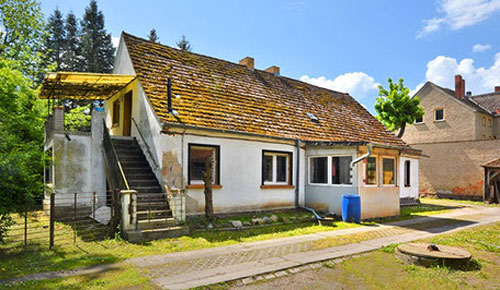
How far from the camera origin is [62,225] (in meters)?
10.9

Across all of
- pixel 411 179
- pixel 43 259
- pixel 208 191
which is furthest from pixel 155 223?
pixel 411 179

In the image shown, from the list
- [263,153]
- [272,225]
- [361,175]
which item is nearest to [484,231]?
[361,175]

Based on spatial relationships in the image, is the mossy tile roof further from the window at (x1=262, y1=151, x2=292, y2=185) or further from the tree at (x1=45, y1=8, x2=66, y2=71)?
the tree at (x1=45, y1=8, x2=66, y2=71)

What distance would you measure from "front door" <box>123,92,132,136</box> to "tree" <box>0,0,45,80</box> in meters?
8.87

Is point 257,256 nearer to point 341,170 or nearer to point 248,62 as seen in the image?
point 341,170

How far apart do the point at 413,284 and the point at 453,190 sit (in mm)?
23033

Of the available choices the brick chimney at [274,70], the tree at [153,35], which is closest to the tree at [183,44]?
the tree at [153,35]

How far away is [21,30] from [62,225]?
51.7 ft

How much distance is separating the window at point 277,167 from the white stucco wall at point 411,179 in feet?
32.3

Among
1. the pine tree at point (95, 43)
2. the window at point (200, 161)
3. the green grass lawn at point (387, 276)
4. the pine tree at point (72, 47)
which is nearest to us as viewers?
the green grass lawn at point (387, 276)

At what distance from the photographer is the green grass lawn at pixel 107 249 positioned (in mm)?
6496

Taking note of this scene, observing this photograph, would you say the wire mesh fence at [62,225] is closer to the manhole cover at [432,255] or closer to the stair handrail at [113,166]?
the stair handrail at [113,166]

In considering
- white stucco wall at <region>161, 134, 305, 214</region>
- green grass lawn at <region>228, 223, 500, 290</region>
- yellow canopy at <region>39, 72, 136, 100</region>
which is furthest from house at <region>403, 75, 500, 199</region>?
yellow canopy at <region>39, 72, 136, 100</region>

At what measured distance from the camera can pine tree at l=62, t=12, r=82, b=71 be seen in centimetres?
3381
